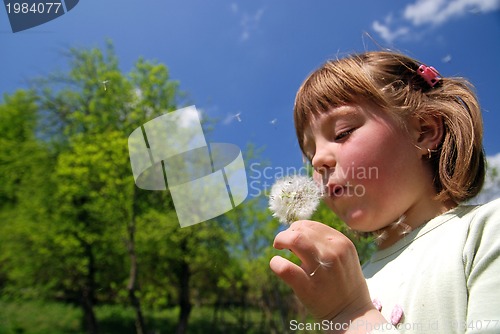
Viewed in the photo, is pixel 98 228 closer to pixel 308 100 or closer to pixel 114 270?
pixel 114 270

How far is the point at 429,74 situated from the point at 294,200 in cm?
44

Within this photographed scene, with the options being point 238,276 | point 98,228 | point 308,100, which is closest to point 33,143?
point 98,228

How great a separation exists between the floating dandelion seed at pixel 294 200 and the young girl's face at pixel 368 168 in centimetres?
3

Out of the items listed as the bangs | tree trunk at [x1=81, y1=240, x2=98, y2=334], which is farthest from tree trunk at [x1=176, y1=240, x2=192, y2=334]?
the bangs

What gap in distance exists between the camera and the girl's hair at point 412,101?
0.81m

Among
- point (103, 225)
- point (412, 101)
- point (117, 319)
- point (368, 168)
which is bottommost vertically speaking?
point (117, 319)

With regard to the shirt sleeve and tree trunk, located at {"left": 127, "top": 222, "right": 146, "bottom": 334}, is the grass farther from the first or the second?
the shirt sleeve

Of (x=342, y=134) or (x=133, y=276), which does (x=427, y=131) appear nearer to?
(x=342, y=134)

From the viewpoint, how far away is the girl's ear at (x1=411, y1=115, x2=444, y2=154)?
83 cm

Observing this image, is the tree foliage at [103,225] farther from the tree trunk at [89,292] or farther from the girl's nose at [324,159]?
the girl's nose at [324,159]

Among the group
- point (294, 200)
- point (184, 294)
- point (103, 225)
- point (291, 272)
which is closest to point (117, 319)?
point (184, 294)

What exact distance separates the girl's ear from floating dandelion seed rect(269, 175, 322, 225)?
0.23 m

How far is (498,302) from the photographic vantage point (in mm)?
538

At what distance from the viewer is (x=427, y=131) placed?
86 centimetres
